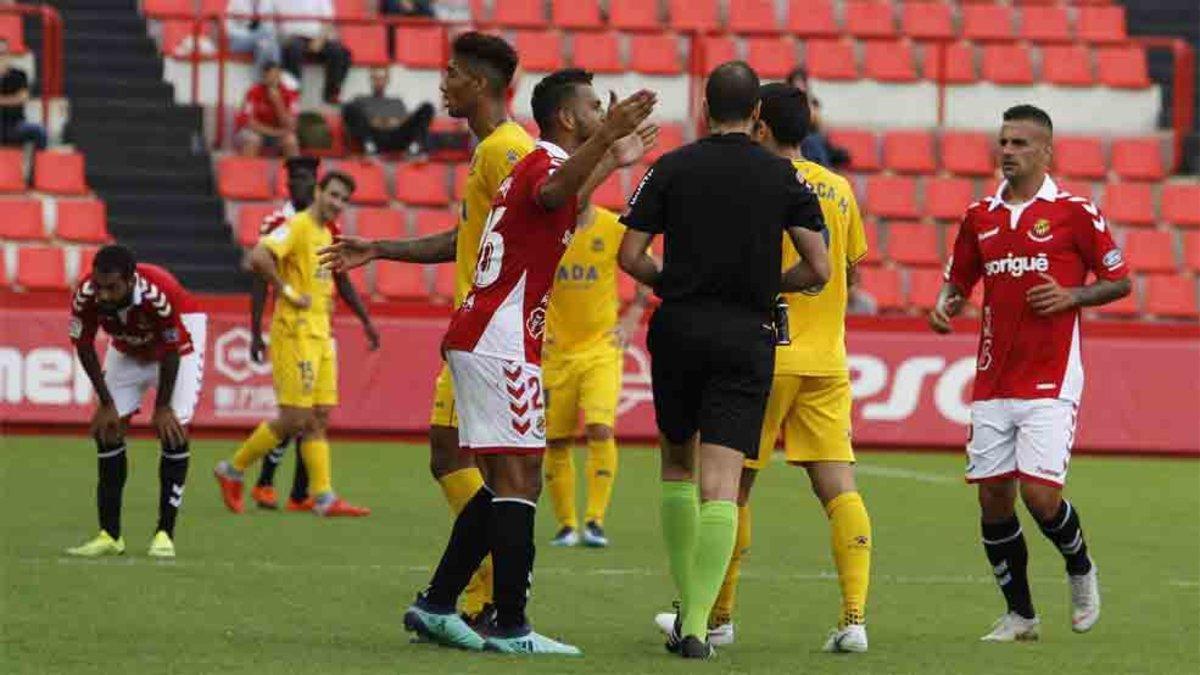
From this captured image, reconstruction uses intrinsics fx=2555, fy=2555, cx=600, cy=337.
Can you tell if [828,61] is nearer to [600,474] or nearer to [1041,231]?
[600,474]

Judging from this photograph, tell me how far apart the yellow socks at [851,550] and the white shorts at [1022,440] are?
621mm

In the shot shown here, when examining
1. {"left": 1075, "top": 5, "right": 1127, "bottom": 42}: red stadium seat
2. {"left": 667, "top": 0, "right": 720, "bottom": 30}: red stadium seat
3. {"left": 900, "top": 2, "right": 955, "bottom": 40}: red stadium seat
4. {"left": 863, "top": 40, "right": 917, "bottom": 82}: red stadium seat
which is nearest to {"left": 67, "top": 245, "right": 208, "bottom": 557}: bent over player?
{"left": 667, "top": 0, "right": 720, "bottom": 30}: red stadium seat

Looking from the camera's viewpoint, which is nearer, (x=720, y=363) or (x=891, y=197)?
(x=720, y=363)

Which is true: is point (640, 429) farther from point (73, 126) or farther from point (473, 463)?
point (473, 463)

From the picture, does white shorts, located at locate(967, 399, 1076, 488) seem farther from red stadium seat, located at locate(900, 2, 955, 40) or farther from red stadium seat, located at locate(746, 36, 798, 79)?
red stadium seat, located at locate(900, 2, 955, 40)

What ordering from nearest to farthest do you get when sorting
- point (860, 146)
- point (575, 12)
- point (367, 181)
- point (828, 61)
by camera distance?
point (367, 181)
point (860, 146)
point (828, 61)
point (575, 12)

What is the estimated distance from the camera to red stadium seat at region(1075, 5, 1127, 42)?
1168 inches

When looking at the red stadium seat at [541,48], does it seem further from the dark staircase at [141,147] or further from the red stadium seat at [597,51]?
the dark staircase at [141,147]

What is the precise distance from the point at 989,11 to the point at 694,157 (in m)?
20.7

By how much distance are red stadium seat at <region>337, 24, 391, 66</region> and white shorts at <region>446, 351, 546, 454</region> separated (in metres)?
17.4

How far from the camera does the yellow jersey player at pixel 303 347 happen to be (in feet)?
53.9

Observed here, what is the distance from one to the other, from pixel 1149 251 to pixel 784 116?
17049 millimetres

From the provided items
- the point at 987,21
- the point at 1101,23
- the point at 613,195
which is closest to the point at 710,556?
the point at 613,195

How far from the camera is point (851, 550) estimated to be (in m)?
10.5
